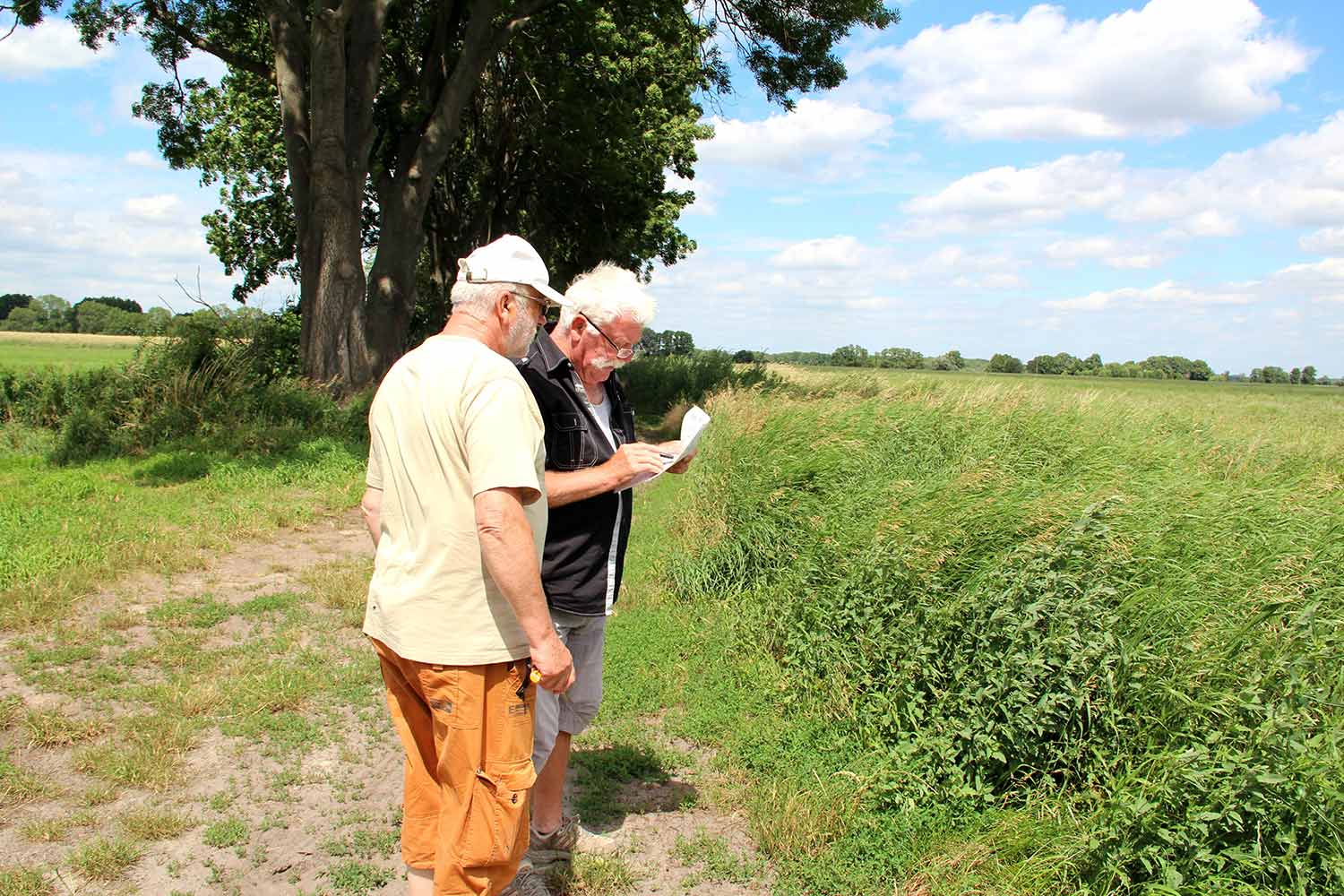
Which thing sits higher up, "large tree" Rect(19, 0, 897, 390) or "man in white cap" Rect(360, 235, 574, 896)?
"large tree" Rect(19, 0, 897, 390)

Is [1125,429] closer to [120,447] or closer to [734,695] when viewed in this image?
[734,695]

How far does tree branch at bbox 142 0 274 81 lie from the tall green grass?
13.2 meters

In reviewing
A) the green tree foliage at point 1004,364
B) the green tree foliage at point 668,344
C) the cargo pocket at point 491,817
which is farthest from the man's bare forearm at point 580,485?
the green tree foliage at point 1004,364

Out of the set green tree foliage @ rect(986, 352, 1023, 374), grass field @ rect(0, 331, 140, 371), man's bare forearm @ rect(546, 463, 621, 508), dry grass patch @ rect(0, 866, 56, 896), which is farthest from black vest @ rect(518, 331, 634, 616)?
green tree foliage @ rect(986, 352, 1023, 374)

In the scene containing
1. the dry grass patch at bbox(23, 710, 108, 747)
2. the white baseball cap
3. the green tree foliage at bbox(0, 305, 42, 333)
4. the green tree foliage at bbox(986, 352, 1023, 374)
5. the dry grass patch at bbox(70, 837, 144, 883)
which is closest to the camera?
the white baseball cap

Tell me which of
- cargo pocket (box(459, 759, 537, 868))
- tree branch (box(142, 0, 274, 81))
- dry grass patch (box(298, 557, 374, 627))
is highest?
tree branch (box(142, 0, 274, 81))

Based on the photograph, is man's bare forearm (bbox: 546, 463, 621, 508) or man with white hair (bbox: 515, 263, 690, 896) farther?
man with white hair (bbox: 515, 263, 690, 896)

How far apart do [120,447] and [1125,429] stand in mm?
11226

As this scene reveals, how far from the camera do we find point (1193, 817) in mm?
2855

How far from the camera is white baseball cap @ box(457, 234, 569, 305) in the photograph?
256cm

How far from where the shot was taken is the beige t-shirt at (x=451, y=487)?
7.70ft

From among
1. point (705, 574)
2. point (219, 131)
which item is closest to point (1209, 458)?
point (705, 574)

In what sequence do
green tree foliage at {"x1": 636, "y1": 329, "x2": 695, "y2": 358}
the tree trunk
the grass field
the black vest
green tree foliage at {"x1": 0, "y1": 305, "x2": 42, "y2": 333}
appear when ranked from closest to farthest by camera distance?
1. the black vest
2. the tree trunk
3. green tree foliage at {"x1": 636, "y1": 329, "x2": 695, "y2": 358}
4. the grass field
5. green tree foliage at {"x1": 0, "y1": 305, "x2": 42, "y2": 333}

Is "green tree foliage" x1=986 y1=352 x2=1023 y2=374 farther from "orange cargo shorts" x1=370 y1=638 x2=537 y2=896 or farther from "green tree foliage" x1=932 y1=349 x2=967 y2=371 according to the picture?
"orange cargo shorts" x1=370 y1=638 x2=537 y2=896
